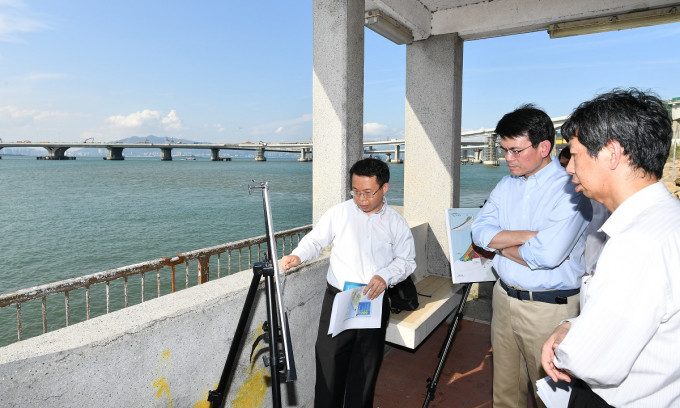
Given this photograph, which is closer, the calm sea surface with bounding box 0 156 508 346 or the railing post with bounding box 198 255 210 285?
the railing post with bounding box 198 255 210 285

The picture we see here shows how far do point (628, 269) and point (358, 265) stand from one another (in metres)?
1.78

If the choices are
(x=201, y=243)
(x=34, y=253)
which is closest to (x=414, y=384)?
(x=201, y=243)

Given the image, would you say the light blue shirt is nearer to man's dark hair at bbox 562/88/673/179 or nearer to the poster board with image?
the poster board with image

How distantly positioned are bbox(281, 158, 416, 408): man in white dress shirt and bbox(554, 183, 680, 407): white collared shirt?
1.49 m

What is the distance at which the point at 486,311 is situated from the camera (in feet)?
17.4

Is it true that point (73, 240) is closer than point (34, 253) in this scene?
No

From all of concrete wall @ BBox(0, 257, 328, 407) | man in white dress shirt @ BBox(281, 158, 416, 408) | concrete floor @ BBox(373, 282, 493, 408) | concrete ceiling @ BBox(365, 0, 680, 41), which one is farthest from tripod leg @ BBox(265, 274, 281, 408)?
concrete ceiling @ BBox(365, 0, 680, 41)

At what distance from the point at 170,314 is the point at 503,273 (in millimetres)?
1937

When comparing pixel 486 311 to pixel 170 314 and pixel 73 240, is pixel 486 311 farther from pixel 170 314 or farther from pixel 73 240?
pixel 73 240

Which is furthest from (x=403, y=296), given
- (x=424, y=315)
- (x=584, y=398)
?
(x=584, y=398)

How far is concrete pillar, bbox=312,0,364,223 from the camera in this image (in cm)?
338

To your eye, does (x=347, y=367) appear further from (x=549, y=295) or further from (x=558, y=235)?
(x=558, y=235)

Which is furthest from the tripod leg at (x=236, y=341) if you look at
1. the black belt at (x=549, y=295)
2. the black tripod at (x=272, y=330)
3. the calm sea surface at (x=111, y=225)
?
the calm sea surface at (x=111, y=225)

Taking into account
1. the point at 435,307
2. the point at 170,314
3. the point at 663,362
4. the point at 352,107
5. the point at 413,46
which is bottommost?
the point at 435,307
